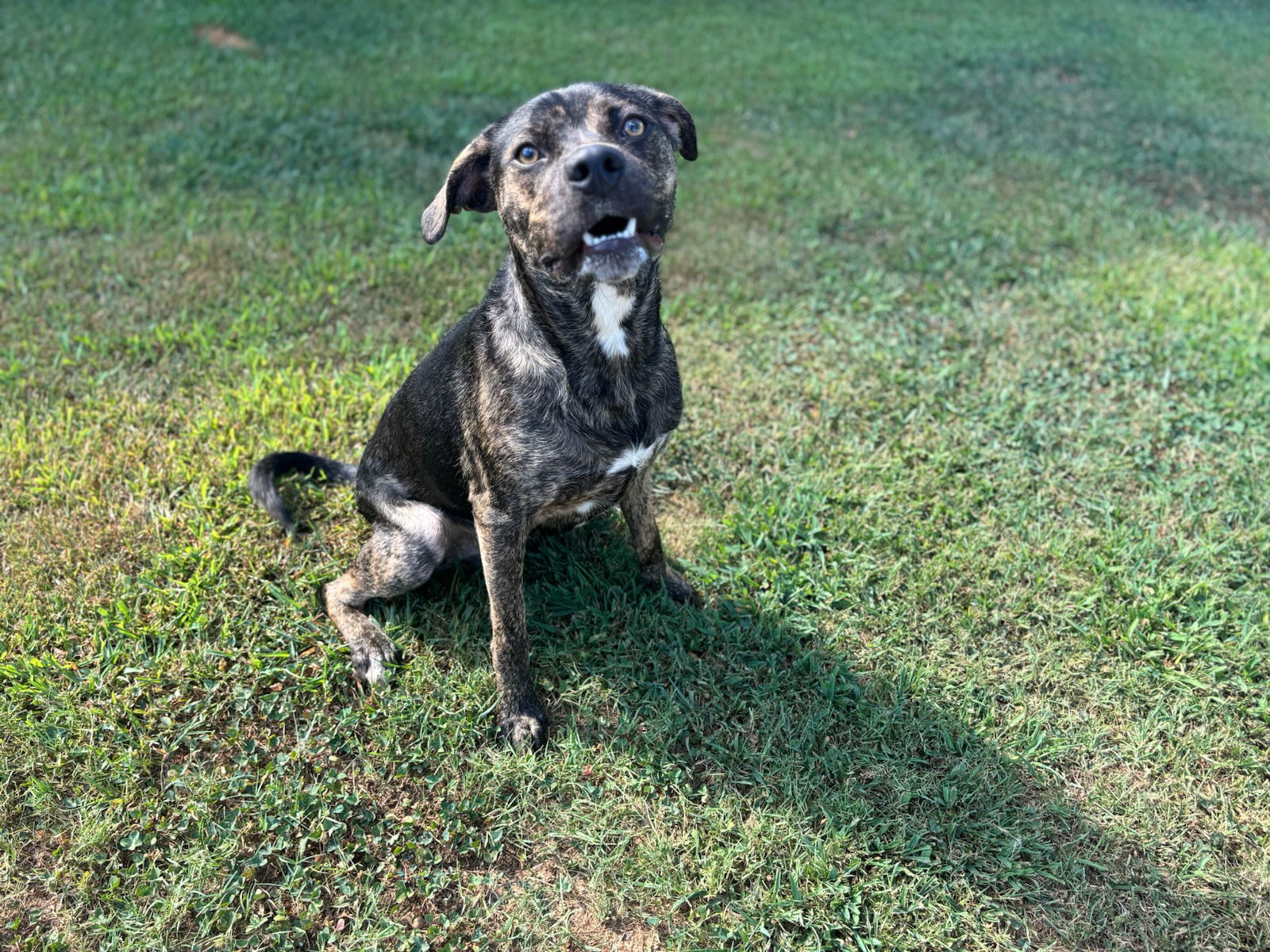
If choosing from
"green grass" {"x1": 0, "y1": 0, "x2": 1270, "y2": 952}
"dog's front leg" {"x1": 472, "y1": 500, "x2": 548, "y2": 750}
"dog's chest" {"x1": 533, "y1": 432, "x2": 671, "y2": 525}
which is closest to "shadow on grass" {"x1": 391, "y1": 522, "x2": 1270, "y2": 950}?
"green grass" {"x1": 0, "y1": 0, "x2": 1270, "y2": 952}

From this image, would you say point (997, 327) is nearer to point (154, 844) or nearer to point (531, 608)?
point (531, 608)

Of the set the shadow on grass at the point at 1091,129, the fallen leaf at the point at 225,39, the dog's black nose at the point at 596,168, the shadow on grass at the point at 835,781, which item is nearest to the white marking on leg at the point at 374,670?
the shadow on grass at the point at 835,781

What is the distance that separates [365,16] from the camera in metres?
9.62

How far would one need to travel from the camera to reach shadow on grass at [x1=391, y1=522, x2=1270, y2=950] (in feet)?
8.71

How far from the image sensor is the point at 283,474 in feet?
12.4

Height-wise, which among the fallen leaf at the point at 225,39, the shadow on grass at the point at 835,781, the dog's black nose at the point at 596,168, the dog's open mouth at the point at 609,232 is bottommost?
the shadow on grass at the point at 835,781

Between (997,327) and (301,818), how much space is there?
467cm

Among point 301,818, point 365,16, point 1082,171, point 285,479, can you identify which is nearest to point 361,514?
point 285,479

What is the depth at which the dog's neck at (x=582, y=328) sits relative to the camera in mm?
2742

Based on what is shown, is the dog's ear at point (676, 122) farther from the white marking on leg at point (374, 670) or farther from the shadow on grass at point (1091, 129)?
the shadow on grass at point (1091, 129)

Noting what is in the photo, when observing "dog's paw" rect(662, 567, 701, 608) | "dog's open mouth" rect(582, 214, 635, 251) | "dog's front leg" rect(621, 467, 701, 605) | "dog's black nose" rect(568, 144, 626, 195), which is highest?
"dog's black nose" rect(568, 144, 626, 195)

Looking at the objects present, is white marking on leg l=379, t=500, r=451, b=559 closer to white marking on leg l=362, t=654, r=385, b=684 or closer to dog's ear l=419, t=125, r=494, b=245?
white marking on leg l=362, t=654, r=385, b=684

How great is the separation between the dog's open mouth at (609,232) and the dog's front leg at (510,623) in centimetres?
93

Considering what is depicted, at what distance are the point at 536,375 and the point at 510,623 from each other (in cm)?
86
